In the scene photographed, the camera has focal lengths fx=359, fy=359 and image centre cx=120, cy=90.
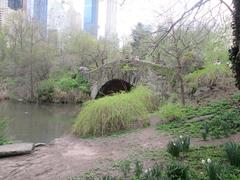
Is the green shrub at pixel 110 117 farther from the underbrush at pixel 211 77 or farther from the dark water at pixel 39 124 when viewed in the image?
the underbrush at pixel 211 77

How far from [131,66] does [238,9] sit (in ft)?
29.1

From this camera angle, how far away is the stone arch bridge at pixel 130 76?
40.2ft

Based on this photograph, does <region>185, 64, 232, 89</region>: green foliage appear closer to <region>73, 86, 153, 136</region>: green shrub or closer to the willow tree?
<region>73, 86, 153, 136</region>: green shrub

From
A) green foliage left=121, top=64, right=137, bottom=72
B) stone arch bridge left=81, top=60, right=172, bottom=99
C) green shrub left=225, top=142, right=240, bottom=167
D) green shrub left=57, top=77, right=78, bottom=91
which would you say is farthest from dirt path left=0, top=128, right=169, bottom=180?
green shrub left=57, top=77, right=78, bottom=91

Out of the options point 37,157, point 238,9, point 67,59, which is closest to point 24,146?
point 37,157

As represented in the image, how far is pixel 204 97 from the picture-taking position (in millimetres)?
10664

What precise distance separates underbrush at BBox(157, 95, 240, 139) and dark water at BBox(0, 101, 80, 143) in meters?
4.19

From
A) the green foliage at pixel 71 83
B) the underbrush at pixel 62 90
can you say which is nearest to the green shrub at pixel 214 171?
A: the green foliage at pixel 71 83

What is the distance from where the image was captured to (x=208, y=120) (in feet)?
26.0

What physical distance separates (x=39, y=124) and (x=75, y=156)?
902 cm

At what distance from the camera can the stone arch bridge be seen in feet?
40.2

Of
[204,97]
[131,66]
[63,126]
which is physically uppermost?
[131,66]

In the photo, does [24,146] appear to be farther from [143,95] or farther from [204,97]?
[204,97]

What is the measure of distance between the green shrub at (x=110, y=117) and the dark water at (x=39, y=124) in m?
2.15
